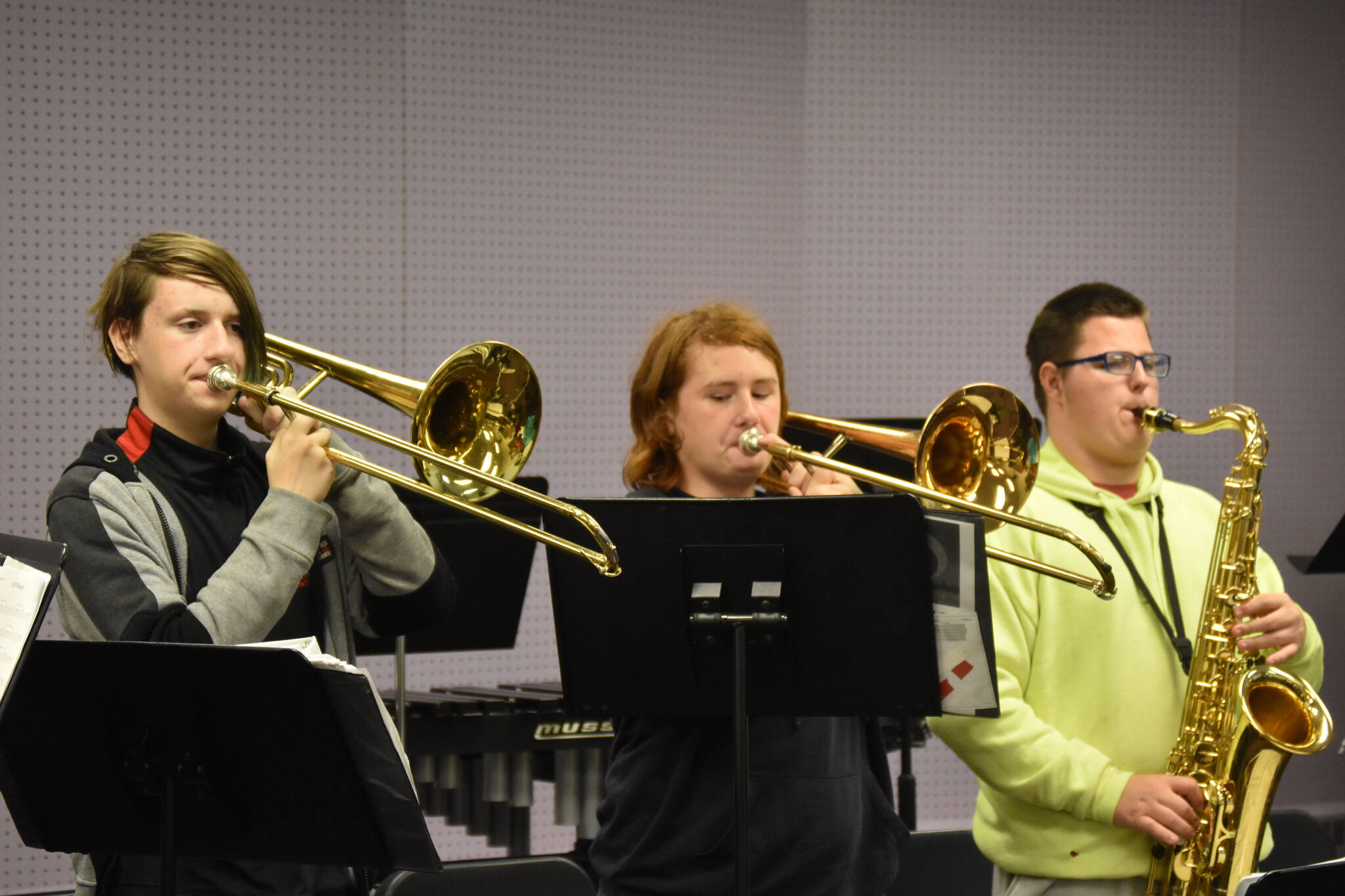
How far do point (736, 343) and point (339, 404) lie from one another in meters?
2.58

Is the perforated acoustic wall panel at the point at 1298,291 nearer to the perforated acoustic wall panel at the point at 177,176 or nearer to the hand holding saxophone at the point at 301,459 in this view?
the perforated acoustic wall panel at the point at 177,176

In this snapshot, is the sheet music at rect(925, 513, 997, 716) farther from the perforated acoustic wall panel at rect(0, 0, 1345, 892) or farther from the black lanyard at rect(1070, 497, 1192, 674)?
the perforated acoustic wall panel at rect(0, 0, 1345, 892)

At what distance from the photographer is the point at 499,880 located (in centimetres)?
259

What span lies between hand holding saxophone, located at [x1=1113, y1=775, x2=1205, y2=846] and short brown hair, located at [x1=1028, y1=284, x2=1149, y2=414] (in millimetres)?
862

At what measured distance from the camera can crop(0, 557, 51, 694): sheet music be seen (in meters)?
1.61

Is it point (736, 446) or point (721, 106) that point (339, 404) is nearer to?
point (721, 106)

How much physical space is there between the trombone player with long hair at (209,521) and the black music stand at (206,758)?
0.59ft

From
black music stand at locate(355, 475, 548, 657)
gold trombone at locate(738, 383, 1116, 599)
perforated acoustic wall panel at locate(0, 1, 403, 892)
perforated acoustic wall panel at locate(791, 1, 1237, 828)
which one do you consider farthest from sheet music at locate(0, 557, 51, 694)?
perforated acoustic wall panel at locate(791, 1, 1237, 828)

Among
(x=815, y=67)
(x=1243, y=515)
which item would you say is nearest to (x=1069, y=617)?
(x=1243, y=515)

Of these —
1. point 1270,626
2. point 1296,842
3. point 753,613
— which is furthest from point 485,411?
point 1296,842

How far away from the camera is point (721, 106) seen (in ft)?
16.8

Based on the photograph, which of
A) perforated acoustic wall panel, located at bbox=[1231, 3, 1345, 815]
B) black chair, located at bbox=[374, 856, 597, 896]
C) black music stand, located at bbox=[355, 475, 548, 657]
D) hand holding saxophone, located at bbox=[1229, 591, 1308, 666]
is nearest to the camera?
Answer: black chair, located at bbox=[374, 856, 597, 896]

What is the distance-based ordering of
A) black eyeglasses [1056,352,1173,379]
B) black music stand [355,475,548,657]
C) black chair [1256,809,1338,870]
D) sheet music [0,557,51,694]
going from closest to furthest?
sheet music [0,557,51,694] → black eyeglasses [1056,352,1173,379] → black chair [1256,809,1338,870] → black music stand [355,475,548,657]

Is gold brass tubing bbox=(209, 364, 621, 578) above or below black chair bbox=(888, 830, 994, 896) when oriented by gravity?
above
